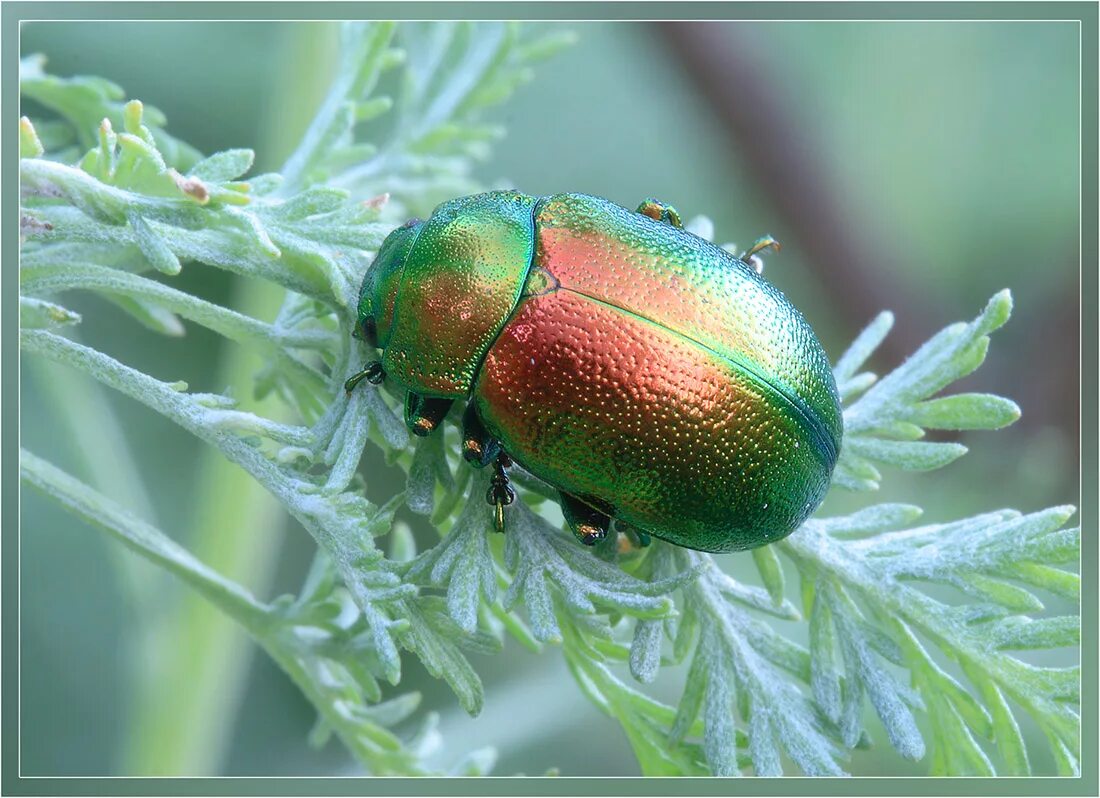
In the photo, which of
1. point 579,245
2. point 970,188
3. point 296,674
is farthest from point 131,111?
point 970,188

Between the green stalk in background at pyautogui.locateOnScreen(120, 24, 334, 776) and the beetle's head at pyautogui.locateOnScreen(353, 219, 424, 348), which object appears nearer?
the beetle's head at pyautogui.locateOnScreen(353, 219, 424, 348)

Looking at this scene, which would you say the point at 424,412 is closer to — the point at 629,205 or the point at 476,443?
the point at 476,443

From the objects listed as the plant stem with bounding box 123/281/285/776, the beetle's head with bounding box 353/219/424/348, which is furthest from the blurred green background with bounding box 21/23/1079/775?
the beetle's head with bounding box 353/219/424/348

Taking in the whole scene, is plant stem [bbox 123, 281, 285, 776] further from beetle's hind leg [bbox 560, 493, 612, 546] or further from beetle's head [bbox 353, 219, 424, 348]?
beetle's hind leg [bbox 560, 493, 612, 546]

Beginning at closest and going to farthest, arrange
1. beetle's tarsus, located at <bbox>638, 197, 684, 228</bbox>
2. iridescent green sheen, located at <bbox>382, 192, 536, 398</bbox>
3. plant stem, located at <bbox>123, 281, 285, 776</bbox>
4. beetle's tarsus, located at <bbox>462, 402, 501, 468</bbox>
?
beetle's tarsus, located at <bbox>462, 402, 501, 468</bbox>, iridescent green sheen, located at <bbox>382, 192, 536, 398</bbox>, beetle's tarsus, located at <bbox>638, 197, 684, 228</bbox>, plant stem, located at <bbox>123, 281, 285, 776</bbox>

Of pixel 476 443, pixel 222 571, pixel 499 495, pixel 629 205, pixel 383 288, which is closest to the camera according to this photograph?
pixel 499 495

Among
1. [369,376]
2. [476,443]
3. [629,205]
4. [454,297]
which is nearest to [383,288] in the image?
[454,297]

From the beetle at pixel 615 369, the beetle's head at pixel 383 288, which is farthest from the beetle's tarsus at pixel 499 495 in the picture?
the beetle's head at pixel 383 288
